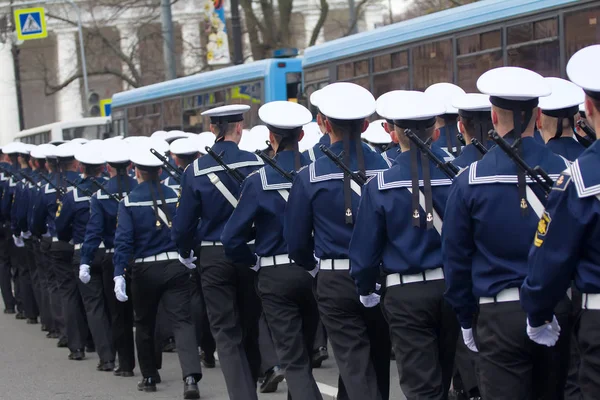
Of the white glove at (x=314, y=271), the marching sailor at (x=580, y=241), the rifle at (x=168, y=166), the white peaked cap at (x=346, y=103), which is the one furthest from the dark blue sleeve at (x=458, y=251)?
the rifle at (x=168, y=166)

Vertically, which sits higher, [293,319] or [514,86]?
[514,86]

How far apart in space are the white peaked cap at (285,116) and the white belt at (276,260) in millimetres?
809

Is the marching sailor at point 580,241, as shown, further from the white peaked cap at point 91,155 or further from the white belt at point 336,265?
the white peaked cap at point 91,155

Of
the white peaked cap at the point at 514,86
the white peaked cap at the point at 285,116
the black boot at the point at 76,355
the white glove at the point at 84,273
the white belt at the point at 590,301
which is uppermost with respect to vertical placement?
the white peaked cap at the point at 514,86

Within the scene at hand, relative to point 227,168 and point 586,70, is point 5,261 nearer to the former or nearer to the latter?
point 227,168

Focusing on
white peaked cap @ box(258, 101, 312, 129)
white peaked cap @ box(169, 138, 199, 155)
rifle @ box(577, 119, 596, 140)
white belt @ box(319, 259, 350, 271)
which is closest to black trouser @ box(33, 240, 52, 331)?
white peaked cap @ box(169, 138, 199, 155)

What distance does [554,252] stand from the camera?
4.29 m

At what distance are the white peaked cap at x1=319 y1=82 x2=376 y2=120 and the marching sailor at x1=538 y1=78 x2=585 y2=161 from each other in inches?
37.9

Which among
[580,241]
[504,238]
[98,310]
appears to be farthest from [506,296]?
[98,310]

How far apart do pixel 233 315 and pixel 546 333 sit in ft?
12.0

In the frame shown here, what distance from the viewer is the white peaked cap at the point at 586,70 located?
4184 mm

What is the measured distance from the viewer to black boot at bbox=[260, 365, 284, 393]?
9.08 m

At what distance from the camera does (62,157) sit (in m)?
12.1

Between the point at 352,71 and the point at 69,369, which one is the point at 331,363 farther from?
the point at 352,71
